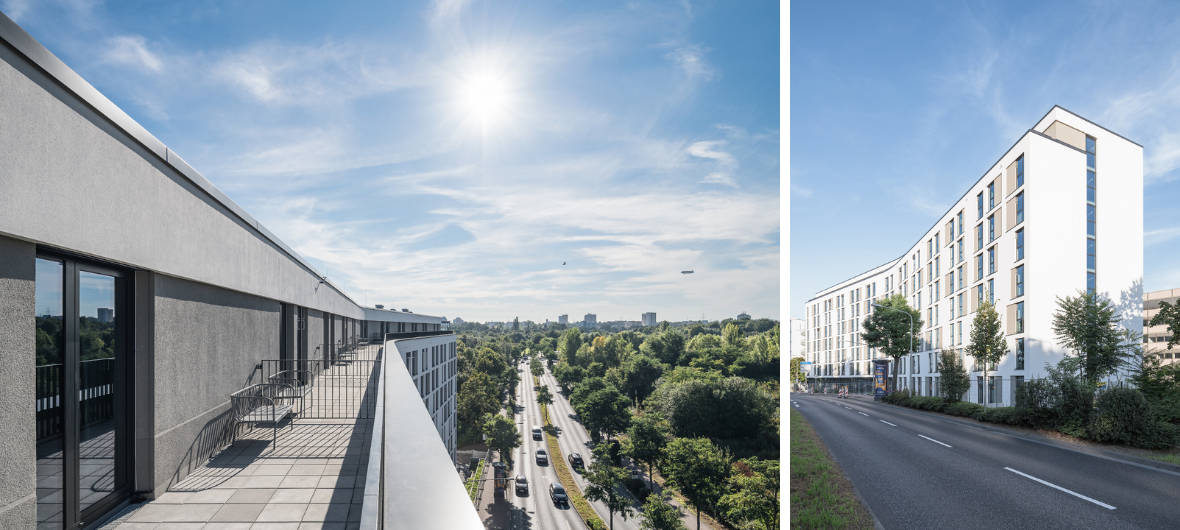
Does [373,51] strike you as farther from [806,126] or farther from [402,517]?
[402,517]

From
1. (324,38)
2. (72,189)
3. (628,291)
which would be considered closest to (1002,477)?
(72,189)

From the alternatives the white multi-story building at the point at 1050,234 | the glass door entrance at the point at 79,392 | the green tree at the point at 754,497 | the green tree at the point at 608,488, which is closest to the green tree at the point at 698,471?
the green tree at the point at 754,497

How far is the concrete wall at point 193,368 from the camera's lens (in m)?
2.59

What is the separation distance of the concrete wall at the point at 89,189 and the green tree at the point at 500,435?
2315cm

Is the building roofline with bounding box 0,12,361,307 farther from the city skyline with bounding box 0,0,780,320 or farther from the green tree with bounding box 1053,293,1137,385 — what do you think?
the green tree with bounding box 1053,293,1137,385

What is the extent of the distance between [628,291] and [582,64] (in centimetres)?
6430

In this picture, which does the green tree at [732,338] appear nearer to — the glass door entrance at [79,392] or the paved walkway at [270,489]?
the paved walkway at [270,489]

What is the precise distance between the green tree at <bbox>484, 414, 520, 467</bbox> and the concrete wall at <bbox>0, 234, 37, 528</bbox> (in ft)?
80.2

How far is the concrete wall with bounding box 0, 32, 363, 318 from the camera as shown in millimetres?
1587

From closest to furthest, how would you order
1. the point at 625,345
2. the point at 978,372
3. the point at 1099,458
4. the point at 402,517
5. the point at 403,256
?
the point at 402,517 < the point at 1099,458 < the point at 978,372 < the point at 403,256 < the point at 625,345

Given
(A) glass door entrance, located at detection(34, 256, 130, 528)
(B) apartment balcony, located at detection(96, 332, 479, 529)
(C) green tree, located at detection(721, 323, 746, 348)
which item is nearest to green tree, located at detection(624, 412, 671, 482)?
(C) green tree, located at detection(721, 323, 746, 348)

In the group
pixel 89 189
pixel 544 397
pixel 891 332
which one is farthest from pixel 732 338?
pixel 89 189

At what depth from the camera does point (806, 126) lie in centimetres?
1323

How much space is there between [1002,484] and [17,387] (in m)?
9.25
